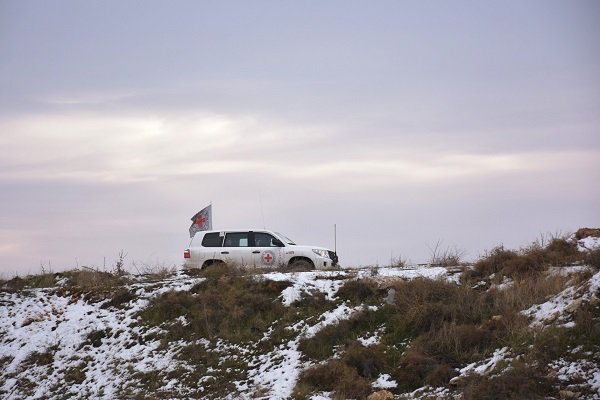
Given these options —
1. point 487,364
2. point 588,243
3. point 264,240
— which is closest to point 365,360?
point 487,364

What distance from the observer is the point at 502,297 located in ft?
48.4

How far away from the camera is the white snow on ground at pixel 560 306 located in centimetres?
1264

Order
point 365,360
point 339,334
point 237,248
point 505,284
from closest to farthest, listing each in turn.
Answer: point 365,360, point 339,334, point 505,284, point 237,248

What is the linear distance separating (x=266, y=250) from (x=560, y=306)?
1155 cm

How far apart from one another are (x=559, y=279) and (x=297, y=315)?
6.14 m

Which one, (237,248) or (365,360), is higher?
(237,248)

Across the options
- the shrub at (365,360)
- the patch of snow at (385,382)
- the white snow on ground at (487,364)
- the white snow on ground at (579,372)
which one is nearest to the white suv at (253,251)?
the shrub at (365,360)

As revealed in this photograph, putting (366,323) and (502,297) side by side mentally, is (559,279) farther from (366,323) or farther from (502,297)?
(366,323)

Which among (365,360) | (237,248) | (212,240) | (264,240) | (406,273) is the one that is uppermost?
(212,240)

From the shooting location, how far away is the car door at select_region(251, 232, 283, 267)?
74.9ft

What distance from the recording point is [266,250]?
75.3 ft

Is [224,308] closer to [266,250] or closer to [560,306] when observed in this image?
[266,250]

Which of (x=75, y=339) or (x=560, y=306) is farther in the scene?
(x=75, y=339)

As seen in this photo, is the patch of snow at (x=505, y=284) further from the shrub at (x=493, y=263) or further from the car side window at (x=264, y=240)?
the car side window at (x=264, y=240)
